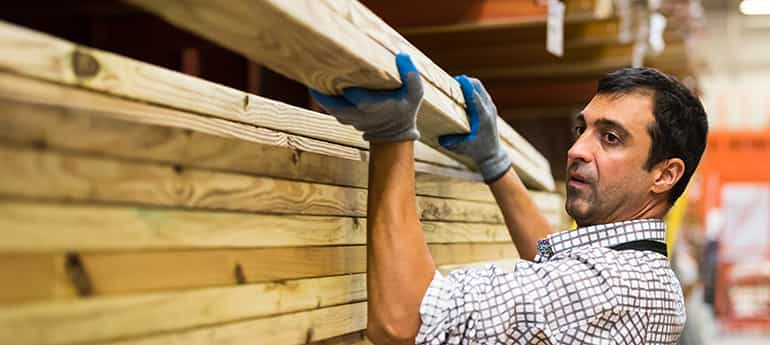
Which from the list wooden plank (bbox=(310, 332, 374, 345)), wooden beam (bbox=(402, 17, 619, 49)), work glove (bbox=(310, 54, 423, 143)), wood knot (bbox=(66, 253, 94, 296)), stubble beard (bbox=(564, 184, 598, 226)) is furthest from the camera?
wooden beam (bbox=(402, 17, 619, 49))

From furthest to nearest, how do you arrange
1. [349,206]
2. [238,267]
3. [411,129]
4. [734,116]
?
[734,116]
[349,206]
[411,129]
[238,267]

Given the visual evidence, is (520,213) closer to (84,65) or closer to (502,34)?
(502,34)

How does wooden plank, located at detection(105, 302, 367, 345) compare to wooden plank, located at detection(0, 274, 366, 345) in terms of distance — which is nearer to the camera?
wooden plank, located at detection(0, 274, 366, 345)

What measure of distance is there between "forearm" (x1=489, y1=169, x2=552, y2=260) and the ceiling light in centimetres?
1688

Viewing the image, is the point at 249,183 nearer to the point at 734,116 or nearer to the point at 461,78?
the point at 461,78

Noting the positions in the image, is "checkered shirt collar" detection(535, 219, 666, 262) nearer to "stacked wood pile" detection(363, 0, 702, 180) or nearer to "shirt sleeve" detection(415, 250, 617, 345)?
"shirt sleeve" detection(415, 250, 617, 345)

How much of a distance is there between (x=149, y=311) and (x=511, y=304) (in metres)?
1.01

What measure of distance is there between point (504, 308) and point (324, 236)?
1.61 feet

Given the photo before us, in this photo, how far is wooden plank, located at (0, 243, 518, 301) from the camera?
4.12ft

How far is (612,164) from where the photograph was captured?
261cm

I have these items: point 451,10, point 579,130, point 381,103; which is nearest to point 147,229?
point 381,103

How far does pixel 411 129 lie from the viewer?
2.06 metres

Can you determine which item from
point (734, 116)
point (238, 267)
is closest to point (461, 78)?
point (238, 267)

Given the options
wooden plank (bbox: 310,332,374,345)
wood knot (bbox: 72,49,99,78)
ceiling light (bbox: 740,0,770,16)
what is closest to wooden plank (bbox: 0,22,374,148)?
wood knot (bbox: 72,49,99,78)
